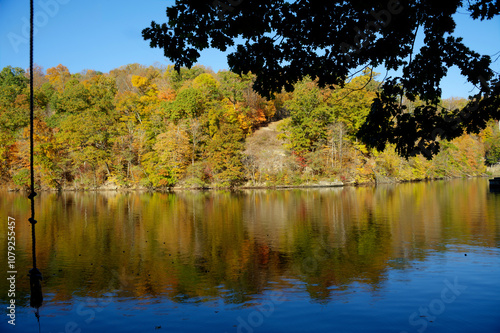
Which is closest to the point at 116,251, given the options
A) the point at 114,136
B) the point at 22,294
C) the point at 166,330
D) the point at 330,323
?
the point at 22,294

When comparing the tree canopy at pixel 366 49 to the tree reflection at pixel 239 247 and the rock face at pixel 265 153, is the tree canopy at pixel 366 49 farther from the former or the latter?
the rock face at pixel 265 153

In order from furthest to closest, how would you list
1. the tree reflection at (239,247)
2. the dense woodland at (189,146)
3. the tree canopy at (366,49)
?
the dense woodland at (189,146) → the tree reflection at (239,247) → the tree canopy at (366,49)

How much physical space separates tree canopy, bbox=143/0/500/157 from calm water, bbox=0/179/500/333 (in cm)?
341

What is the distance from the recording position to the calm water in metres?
7.88

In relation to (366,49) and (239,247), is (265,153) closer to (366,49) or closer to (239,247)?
(239,247)

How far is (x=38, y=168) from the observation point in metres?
55.0

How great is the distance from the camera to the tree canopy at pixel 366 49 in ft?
24.1

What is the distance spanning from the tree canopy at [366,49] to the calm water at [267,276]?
3411 millimetres

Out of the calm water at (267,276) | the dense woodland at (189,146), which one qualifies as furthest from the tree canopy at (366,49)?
the dense woodland at (189,146)

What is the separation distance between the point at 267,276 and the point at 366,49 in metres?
6.21

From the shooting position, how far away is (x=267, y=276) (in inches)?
423

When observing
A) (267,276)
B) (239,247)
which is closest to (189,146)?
(239,247)

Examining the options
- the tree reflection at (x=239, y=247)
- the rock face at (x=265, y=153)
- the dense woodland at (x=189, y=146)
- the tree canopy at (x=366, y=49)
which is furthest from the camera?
the rock face at (x=265, y=153)

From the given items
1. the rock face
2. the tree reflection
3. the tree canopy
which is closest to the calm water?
the tree reflection
